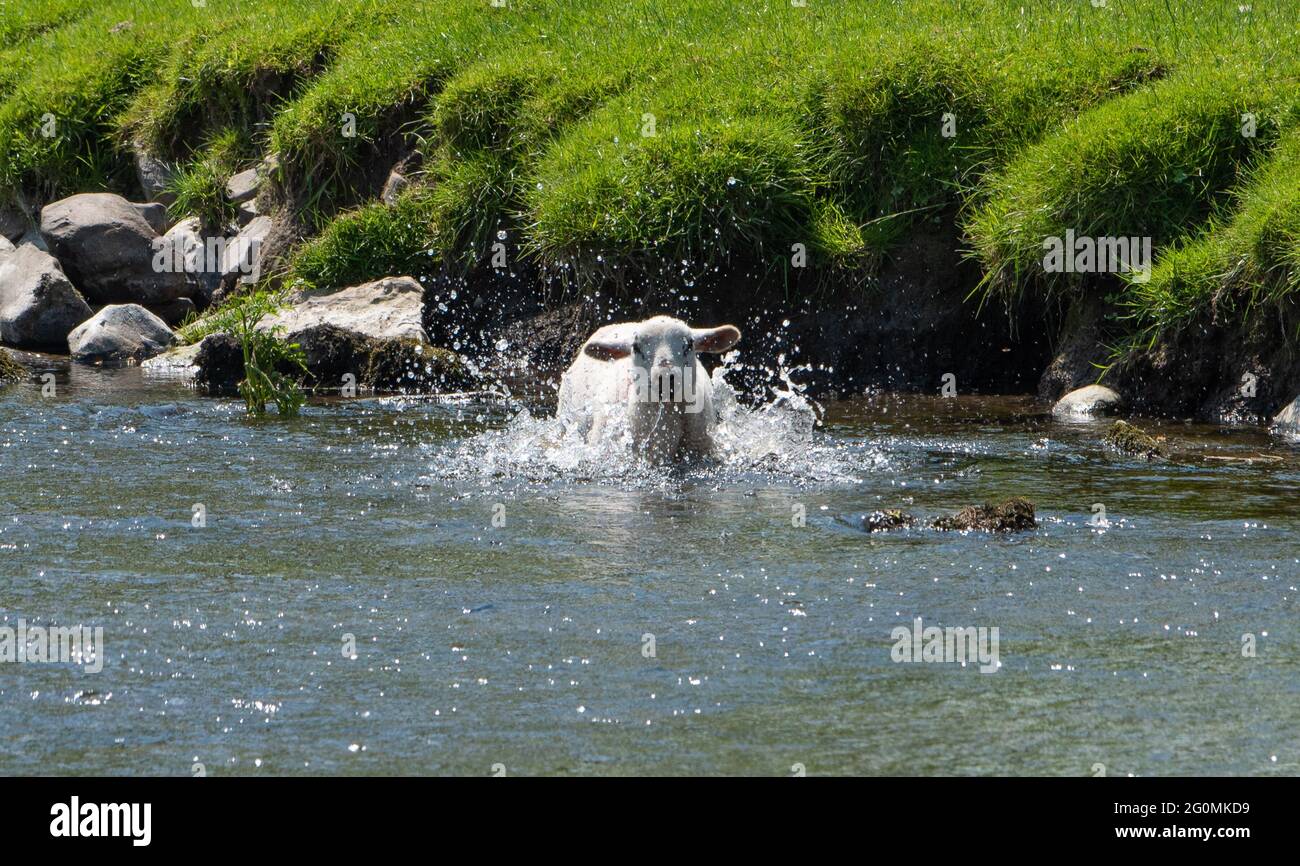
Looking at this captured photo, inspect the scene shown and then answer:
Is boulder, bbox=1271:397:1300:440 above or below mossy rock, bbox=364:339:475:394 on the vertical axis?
below

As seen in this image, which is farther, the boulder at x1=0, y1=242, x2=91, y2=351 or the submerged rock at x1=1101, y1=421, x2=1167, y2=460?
the boulder at x1=0, y1=242, x2=91, y2=351

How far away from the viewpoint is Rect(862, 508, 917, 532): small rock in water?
8445mm

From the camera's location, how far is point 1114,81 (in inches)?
543

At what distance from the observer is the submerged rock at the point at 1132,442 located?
1045cm

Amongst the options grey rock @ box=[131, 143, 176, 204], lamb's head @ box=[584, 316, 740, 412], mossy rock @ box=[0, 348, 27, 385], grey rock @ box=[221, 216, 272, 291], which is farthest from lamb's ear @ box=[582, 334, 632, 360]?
grey rock @ box=[131, 143, 176, 204]

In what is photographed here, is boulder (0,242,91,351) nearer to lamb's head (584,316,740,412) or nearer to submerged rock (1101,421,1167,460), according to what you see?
lamb's head (584,316,740,412)

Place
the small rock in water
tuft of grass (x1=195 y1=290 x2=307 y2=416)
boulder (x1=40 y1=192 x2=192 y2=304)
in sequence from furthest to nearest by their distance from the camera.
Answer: boulder (x1=40 y1=192 x2=192 y2=304) → tuft of grass (x1=195 y1=290 x2=307 y2=416) → the small rock in water

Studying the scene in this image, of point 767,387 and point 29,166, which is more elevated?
point 29,166

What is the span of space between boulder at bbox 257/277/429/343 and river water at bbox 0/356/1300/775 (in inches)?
124

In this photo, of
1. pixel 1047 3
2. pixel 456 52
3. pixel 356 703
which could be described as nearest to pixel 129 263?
pixel 456 52

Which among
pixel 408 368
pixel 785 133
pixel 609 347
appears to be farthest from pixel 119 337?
pixel 609 347

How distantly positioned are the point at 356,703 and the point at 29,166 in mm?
15101
